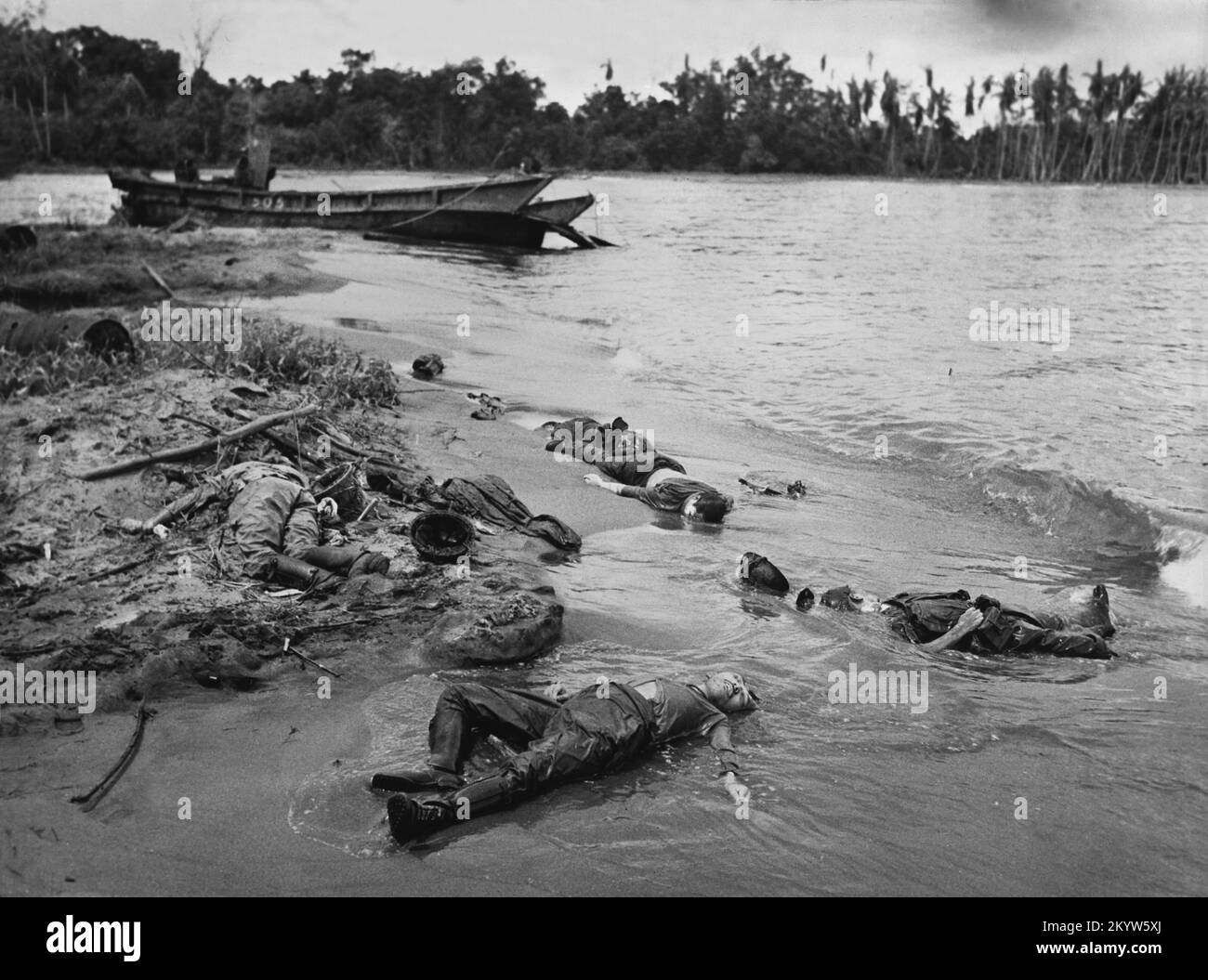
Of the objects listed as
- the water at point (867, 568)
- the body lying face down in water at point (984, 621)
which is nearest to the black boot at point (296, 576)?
the water at point (867, 568)

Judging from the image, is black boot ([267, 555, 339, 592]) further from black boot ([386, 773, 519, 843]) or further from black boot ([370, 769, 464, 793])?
black boot ([386, 773, 519, 843])

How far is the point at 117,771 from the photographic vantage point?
13.1 feet

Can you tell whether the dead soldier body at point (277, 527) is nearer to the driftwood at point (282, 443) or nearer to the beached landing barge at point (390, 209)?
the driftwood at point (282, 443)

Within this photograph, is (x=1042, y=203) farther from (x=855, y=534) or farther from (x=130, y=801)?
(x=130, y=801)

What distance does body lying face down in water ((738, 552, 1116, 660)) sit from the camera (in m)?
5.76

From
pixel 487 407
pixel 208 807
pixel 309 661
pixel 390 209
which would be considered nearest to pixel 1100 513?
pixel 487 407

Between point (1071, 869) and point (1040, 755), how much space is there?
0.90 m

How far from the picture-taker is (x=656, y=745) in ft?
14.9

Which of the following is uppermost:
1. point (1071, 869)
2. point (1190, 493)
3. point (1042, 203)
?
point (1042, 203)

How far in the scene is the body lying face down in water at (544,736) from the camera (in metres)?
3.84

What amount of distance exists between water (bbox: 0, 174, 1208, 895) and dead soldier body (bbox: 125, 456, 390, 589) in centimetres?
113
